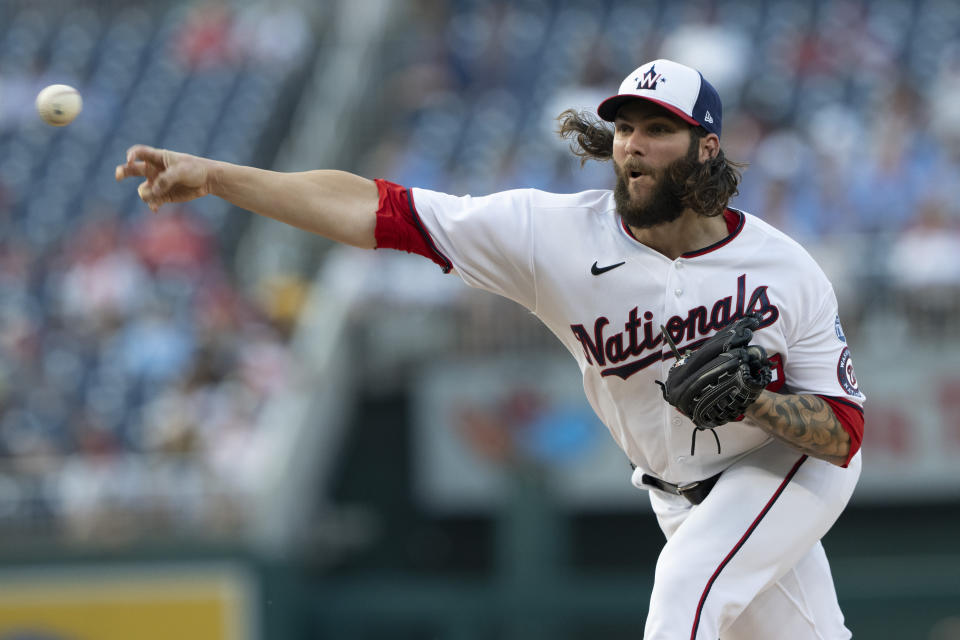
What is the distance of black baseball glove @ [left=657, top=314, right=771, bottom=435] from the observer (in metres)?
3.80

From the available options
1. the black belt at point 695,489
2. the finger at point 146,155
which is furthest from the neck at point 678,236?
the finger at point 146,155

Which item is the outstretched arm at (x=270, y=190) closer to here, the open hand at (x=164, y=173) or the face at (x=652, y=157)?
the open hand at (x=164, y=173)

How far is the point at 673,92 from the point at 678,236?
0.45m

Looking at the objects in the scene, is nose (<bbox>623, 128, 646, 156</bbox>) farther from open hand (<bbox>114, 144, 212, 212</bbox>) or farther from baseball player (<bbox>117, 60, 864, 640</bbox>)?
open hand (<bbox>114, 144, 212, 212</bbox>)

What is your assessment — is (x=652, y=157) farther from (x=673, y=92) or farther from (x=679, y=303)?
(x=679, y=303)

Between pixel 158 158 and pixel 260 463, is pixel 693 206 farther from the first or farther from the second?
pixel 260 463

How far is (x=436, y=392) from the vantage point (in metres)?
11.4

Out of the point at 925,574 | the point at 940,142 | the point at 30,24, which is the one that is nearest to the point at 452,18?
the point at 30,24

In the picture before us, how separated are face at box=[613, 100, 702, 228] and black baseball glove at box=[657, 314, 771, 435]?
1.34ft

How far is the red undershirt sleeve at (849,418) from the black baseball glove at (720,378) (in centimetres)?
32

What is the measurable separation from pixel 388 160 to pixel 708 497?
28.5 ft

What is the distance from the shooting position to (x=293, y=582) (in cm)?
1088

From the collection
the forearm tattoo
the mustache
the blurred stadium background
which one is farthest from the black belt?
the blurred stadium background

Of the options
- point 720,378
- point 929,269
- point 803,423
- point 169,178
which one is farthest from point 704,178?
point 929,269
